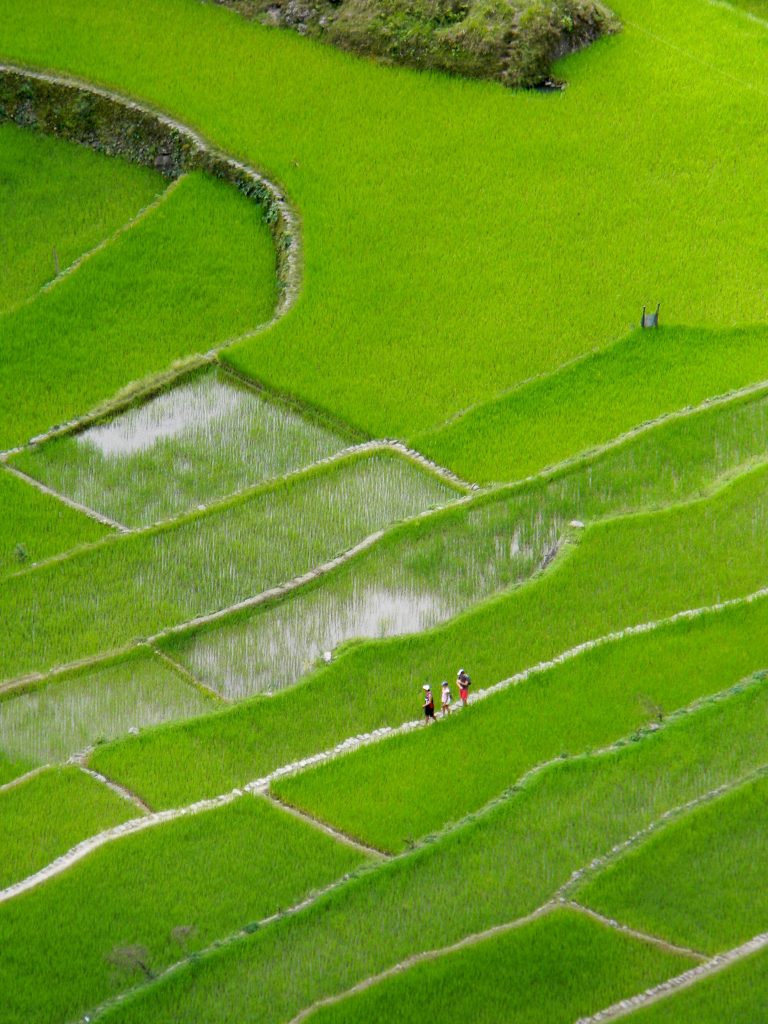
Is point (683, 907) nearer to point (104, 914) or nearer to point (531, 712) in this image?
point (531, 712)

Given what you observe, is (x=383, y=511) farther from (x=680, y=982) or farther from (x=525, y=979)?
(x=680, y=982)

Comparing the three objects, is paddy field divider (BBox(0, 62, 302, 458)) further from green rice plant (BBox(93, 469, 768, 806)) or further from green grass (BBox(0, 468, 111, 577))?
green rice plant (BBox(93, 469, 768, 806))

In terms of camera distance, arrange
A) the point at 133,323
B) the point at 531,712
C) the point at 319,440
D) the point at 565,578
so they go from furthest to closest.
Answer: the point at 133,323
the point at 319,440
the point at 565,578
the point at 531,712

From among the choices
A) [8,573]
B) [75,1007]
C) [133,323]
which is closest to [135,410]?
[133,323]

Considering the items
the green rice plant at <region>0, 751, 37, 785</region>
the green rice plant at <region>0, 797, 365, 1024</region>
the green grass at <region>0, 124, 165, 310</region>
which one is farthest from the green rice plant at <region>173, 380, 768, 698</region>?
the green grass at <region>0, 124, 165, 310</region>

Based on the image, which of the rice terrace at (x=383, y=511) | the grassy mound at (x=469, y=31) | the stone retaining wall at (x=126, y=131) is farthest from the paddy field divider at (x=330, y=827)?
the grassy mound at (x=469, y=31)

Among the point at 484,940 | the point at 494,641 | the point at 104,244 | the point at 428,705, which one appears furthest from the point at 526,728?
the point at 104,244

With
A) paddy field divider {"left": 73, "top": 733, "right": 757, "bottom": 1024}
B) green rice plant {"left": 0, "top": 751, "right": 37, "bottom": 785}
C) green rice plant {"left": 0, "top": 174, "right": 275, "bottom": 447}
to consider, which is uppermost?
green rice plant {"left": 0, "top": 174, "right": 275, "bottom": 447}
